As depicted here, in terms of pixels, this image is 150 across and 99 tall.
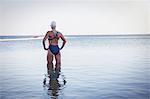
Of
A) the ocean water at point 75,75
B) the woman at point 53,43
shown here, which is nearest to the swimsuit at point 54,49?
the woman at point 53,43

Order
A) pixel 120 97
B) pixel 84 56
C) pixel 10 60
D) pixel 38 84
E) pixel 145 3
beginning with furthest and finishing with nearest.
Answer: pixel 84 56 → pixel 10 60 → pixel 145 3 → pixel 38 84 → pixel 120 97

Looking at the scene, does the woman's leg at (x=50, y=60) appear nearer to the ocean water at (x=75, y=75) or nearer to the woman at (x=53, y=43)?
the woman at (x=53, y=43)

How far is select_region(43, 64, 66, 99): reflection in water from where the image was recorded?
3.73 meters

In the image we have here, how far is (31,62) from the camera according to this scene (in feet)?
17.3

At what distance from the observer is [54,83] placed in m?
4.15

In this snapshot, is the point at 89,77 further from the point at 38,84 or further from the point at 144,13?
the point at 144,13

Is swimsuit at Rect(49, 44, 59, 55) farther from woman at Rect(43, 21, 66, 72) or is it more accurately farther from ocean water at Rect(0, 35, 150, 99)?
ocean water at Rect(0, 35, 150, 99)

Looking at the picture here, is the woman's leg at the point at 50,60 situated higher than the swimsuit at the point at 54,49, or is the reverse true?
the swimsuit at the point at 54,49

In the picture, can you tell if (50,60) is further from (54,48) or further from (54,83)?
(54,83)

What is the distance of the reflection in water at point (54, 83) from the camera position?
3.73 meters

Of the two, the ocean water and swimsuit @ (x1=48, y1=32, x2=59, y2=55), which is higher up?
swimsuit @ (x1=48, y1=32, x2=59, y2=55)

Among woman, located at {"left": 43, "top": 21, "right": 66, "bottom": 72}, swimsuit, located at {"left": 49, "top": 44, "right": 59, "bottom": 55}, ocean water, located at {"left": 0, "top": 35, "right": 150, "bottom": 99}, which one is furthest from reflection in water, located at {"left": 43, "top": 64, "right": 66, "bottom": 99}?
swimsuit, located at {"left": 49, "top": 44, "right": 59, "bottom": 55}

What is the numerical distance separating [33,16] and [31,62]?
1089 mm

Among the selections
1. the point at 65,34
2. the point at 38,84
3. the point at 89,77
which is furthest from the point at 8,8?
the point at 89,77
